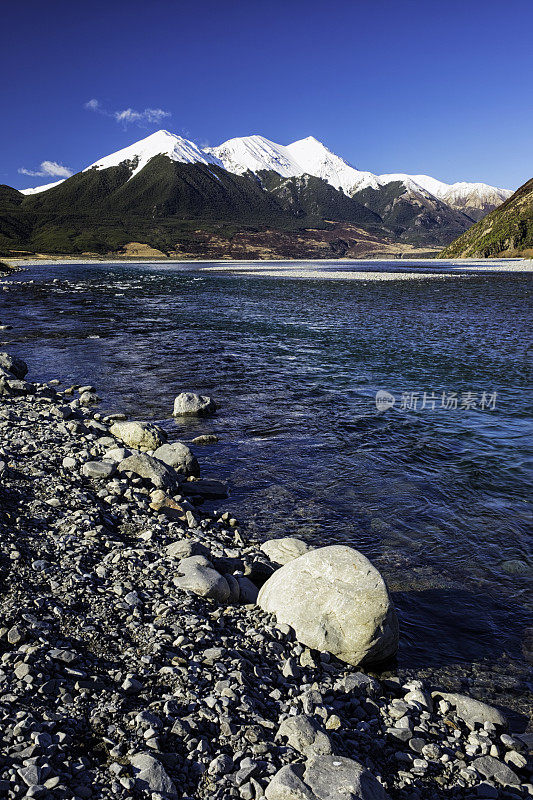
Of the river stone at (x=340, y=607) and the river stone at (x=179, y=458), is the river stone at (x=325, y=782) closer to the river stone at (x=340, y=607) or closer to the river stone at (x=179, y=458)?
the river stone at (x=340, y=607)

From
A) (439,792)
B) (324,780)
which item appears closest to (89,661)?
(324,780)

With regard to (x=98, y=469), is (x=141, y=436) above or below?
below

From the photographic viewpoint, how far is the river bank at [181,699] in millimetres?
5035

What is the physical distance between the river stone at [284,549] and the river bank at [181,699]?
0.31 metres

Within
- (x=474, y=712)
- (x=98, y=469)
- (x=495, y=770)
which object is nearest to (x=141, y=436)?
(x=98, y=469)

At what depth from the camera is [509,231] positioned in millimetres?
172125

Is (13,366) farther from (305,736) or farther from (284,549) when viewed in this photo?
(305,736)

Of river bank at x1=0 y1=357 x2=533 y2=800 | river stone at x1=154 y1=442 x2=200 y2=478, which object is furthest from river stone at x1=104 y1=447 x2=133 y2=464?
river bank at x1=0 y1=357 x2=533 y2=800

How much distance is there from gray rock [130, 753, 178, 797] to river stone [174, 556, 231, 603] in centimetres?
325

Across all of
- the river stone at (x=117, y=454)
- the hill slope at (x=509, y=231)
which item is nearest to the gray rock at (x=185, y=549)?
the river stone at (x=117, y=454)

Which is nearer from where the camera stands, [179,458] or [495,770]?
[495,770]

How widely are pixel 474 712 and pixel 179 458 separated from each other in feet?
31.8

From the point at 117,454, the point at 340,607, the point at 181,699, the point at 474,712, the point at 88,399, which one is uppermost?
the point at 117,454

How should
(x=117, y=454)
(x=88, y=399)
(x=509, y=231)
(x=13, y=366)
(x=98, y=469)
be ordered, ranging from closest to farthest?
(x=98, y=469) < (x=117, y=454) < (x=88, y=399) < (x=13, y=366) < (x=509, y=231)
